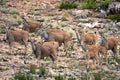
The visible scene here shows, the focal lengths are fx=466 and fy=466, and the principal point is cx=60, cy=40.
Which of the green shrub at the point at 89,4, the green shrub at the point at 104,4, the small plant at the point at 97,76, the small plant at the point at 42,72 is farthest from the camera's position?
the green shrub at the point at 89,4

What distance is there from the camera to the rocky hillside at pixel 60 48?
1372cm

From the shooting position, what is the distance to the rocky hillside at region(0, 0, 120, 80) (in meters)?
13.7

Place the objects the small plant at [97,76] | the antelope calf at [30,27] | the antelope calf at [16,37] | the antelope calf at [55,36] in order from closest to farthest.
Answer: the small plant at [97,76]
the antelope calf at [16,37]
the antelope calf at [55,36]
the antelope calf at [30,27]

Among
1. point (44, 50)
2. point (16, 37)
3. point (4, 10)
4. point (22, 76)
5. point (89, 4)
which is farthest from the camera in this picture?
point (89, 4)

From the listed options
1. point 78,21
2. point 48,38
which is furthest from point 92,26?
point 48,38

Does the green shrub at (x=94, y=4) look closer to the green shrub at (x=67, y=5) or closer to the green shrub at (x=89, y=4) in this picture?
the green shrub at (x=89, y=4)

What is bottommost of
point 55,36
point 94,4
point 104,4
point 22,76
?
point 94,4

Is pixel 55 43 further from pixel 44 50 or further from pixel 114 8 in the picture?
pixel 114 8

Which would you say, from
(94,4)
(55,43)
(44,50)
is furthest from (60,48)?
(94,4)

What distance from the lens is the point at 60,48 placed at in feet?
58.6

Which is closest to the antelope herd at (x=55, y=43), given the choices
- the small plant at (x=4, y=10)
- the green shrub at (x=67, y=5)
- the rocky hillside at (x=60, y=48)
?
the rocky hillside at (x=60, y=48)

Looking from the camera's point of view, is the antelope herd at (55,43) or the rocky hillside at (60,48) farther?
the antelope herd at (55,43)

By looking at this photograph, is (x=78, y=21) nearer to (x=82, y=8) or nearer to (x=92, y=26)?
(x=92, y=26)

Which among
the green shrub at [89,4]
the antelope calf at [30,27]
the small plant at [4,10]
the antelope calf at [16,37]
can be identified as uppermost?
the antelope calf at [16,37]
